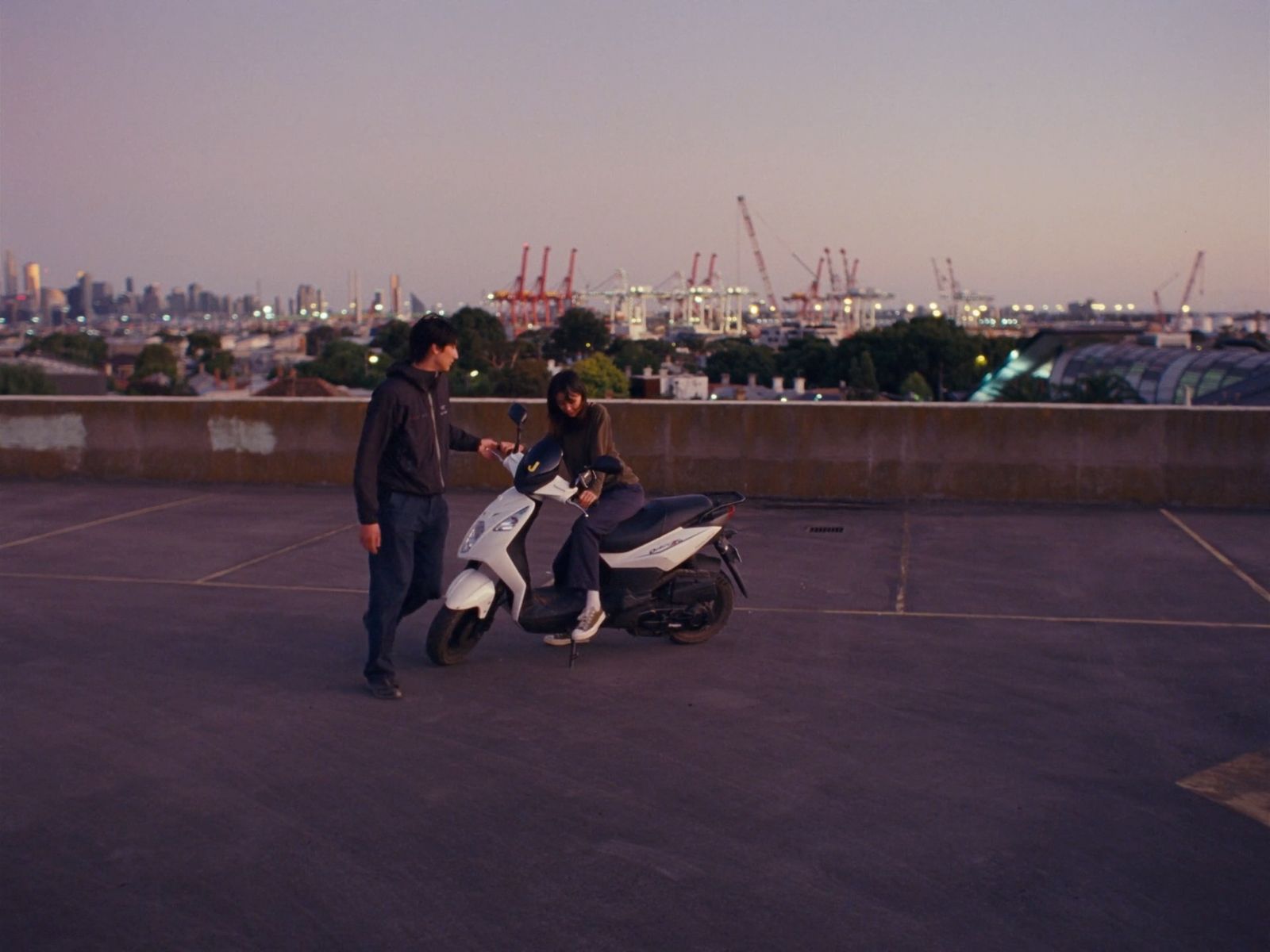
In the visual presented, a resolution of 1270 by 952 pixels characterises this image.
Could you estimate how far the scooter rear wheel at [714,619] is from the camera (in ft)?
24.3

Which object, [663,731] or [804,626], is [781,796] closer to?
[663,731]

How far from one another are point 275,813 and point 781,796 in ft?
6.03

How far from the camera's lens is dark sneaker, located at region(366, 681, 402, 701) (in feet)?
21.1

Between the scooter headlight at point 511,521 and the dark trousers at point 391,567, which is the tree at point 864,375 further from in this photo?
the dark trousers at point 391,567

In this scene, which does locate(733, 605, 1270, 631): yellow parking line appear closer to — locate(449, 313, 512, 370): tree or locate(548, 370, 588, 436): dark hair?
locate(548, 370, 588, 436): dark hair

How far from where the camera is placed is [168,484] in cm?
1348

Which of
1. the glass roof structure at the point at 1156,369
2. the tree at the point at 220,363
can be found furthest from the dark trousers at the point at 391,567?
the tree at the point at 220,363

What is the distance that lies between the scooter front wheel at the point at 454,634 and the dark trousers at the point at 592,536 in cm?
46

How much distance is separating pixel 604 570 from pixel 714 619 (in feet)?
2.30

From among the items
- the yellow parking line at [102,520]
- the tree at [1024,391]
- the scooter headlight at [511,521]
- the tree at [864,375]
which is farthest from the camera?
the tree at [864,375]

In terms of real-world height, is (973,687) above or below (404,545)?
below

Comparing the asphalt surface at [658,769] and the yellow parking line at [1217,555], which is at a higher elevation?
the yellow parking line at [1217,555]

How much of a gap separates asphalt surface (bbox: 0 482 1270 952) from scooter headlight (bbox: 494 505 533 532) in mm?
722

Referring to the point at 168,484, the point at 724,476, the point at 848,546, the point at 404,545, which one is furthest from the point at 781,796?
the point at 168,484
